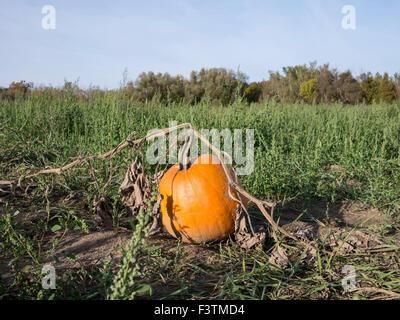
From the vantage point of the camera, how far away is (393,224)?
9.55ft

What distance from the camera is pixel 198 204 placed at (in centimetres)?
227

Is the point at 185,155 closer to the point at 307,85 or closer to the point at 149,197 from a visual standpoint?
the point at 149,197

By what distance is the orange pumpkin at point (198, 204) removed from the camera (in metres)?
2.28

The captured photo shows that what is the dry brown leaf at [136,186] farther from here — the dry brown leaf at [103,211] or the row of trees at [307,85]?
the row of trees at [307,85]

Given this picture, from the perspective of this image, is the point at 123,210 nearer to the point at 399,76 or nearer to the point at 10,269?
the point at 10,269

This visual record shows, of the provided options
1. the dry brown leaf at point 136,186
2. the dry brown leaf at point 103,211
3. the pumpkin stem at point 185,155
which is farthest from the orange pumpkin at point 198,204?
the dry brown leaf at point 103,211

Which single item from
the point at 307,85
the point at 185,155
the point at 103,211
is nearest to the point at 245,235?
the point at 185,155

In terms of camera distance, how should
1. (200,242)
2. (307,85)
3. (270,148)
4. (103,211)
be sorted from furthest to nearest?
(307,85) < (270,148) < (103,211) < (200,242)

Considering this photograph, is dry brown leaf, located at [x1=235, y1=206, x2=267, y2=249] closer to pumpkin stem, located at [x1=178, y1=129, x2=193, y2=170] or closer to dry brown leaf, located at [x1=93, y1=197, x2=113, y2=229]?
pumpkin stem, located at [x1=178, y1=129, x2=193, y2=170]

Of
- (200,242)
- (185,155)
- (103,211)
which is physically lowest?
(200,242)

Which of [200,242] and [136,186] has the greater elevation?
[136,186]

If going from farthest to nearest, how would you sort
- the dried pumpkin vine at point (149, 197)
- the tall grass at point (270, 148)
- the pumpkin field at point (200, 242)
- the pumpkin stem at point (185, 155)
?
the tall grass at point (270, 148) < the pumpkin stem at point (185, 155) < the dried pumpkin vine at point (149, 197) < the pumpkin field at point (200, 242)

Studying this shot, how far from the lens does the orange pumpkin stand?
7.48 feet
